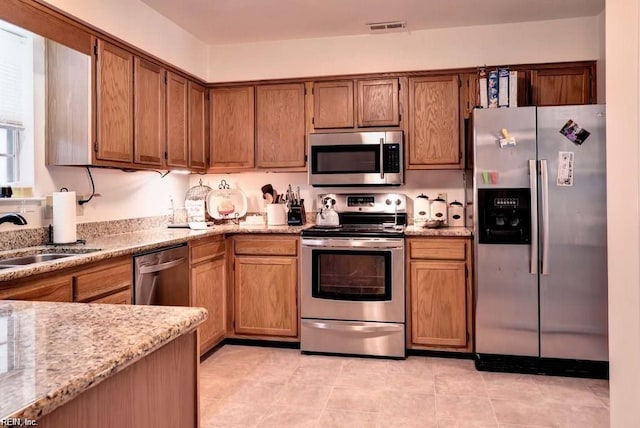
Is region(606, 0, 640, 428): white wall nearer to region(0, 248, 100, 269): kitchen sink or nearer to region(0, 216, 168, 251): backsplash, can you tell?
region(0, 248, 100, 269): kitchen sink

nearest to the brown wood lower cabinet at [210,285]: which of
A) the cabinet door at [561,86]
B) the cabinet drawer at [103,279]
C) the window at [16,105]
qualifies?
the cabinet drawer at [103,279]

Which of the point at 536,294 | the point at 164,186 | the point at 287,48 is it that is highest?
the point at 287,48

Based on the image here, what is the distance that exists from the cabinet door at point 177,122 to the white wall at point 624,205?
2909mm

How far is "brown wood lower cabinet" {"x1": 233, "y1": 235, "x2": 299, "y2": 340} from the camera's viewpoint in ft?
12.1

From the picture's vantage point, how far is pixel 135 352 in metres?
0.87

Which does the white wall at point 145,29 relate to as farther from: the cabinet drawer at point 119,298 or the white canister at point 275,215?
the cabinet drawer at point 119,298

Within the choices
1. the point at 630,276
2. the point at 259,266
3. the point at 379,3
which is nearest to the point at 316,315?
the point at 259,266

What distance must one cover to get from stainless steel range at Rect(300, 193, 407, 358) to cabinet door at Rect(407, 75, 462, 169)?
2.30 ft

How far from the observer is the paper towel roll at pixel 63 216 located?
2.70m

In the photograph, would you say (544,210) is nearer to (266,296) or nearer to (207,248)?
(266,296)

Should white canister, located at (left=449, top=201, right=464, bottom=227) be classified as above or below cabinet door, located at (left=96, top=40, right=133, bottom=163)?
below

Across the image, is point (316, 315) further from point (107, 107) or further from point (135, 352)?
point (135, 352)

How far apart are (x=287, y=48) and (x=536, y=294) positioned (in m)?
2.74

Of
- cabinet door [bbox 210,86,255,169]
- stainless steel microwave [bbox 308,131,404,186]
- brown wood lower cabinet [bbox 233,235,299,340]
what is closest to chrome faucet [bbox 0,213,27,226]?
brown wood lower cabinet [bbox 233,235,299,340]
